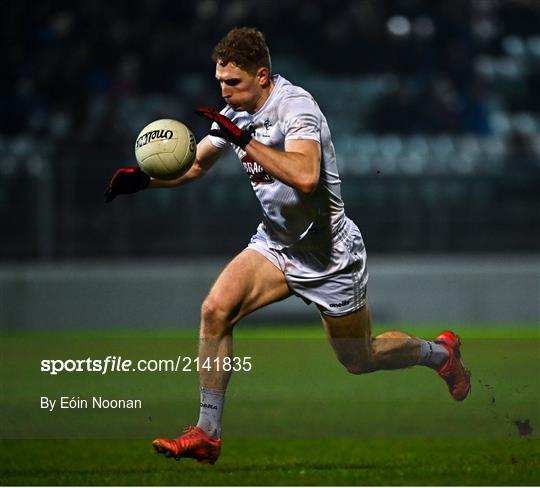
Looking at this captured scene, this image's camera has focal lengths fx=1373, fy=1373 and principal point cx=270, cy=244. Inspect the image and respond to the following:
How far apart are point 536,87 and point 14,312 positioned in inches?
287

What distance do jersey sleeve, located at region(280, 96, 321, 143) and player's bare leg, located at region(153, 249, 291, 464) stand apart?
31.3 inches

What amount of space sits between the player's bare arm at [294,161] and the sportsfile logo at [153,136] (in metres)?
0.65

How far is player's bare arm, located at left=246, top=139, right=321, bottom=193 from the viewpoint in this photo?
6348 millimetres

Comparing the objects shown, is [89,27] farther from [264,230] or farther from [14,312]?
[264,230]

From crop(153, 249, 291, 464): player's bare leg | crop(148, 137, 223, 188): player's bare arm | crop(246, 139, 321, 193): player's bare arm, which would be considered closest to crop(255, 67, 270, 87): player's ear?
crop(246, 139, 321, 193): player's bare arm

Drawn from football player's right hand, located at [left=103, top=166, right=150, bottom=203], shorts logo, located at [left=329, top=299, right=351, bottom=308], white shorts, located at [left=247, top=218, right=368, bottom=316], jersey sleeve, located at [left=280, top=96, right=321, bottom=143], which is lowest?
shorts logo, located at [left=329, top=299, right=351, bottom=308]

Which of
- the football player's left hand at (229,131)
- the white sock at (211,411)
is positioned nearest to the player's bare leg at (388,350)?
the white sock at (211,411)

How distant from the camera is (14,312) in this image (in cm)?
1386

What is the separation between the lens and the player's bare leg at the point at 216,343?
21.7 feet

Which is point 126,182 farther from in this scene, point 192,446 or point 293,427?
point 293,427

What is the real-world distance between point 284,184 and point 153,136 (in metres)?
0.71

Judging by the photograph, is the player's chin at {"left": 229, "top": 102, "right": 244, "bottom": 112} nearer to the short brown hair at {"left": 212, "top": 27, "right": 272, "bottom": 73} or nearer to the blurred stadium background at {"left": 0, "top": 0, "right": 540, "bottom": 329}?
the short brown hair at {"left": 212, "top": 27, "right": 272, "bottom": 73}

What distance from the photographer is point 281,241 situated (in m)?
7.22

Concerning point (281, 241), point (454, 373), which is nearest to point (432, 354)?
point (454, 373)
